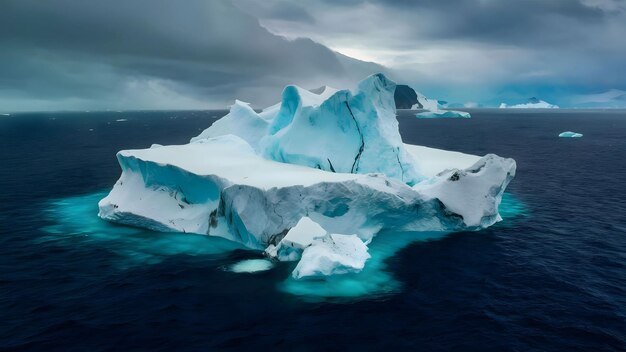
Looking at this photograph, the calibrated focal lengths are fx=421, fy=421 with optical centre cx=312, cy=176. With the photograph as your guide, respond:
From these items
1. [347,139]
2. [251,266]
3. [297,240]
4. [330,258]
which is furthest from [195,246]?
[347,139]

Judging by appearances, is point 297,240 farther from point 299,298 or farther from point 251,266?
point 299,298

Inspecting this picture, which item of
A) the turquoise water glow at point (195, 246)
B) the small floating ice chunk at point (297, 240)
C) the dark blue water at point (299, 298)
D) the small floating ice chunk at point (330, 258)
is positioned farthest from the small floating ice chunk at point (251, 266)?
the small floating ice chunk at point (330, 258)

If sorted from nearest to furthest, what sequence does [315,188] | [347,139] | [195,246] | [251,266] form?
[251,266]
[315,188]
[195,246]
[347,139]

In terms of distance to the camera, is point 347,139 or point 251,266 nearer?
point 251,266

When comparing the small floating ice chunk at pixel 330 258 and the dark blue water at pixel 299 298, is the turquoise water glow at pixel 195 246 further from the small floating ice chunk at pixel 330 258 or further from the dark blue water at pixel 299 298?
the small floating ice chunk at pixel 330 258

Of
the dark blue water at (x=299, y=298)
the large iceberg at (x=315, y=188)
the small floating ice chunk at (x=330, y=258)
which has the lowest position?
the dark blue water at (x=299, y=298)

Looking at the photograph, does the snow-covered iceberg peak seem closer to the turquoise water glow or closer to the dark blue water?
the turquoise water glow

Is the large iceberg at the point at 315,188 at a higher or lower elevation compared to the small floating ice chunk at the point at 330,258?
higher
